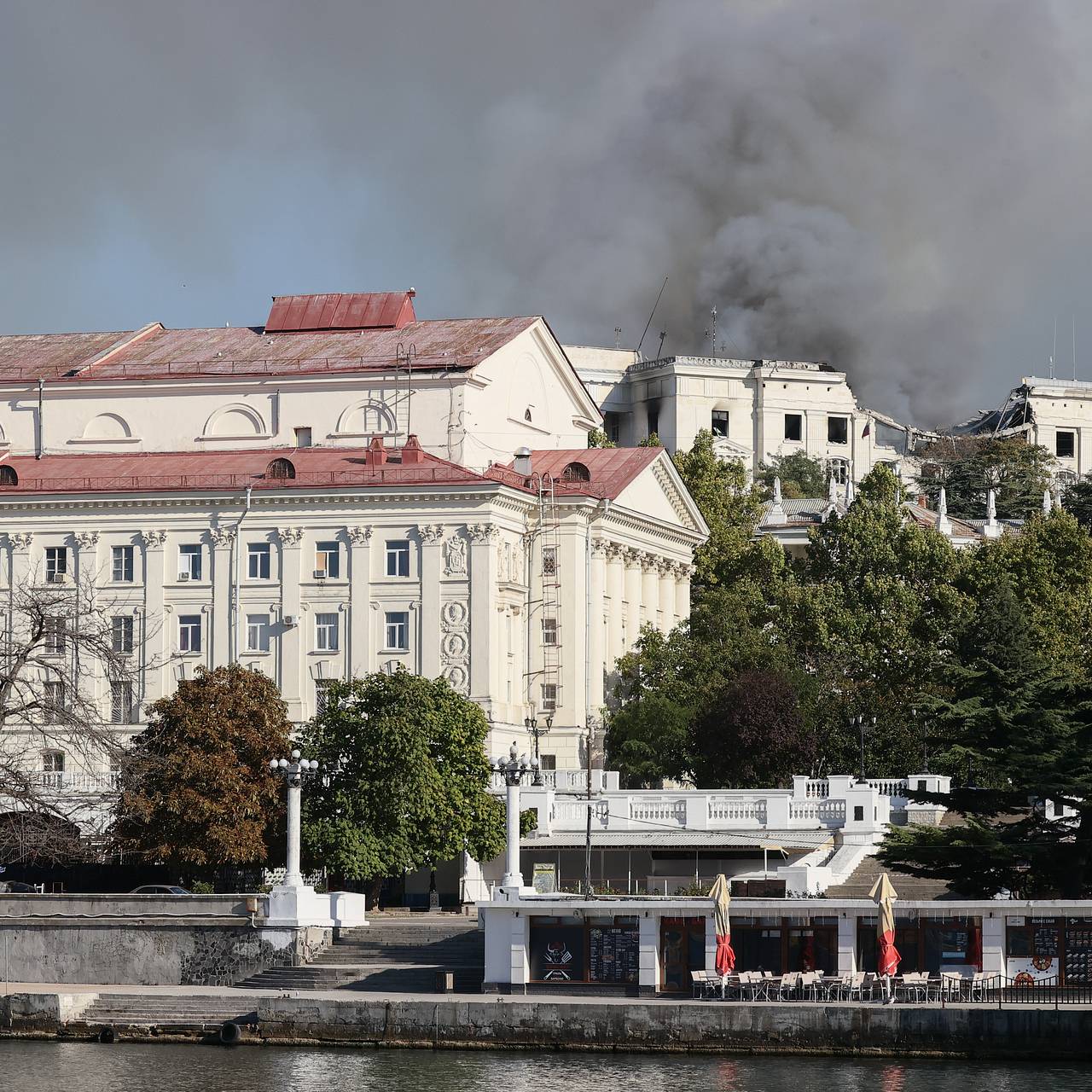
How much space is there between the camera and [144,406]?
10056cm

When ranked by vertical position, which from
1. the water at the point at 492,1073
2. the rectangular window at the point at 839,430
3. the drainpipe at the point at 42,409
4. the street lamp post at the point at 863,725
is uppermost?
the rectangular window at the point at 839,430

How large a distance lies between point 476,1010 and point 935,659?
150ft

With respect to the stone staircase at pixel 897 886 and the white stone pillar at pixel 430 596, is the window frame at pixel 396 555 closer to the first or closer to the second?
the white stone pillar at pixel 430 596

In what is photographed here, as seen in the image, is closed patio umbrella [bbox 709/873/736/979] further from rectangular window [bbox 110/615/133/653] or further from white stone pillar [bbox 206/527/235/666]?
rectangular window [bbox 110/615/133/653]

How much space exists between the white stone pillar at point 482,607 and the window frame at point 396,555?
2.41 metres

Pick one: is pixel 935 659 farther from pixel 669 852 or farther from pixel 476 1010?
pixel 476 1010

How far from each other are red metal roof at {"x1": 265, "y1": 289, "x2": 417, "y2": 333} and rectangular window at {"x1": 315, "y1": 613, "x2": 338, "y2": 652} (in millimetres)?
14544

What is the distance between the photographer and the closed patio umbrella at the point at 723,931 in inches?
2101

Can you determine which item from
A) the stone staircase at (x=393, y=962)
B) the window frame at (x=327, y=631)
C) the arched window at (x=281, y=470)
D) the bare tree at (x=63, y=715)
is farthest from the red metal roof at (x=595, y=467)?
the stone staircase at (x=393, y=962)

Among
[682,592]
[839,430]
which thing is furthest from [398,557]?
[839,430]

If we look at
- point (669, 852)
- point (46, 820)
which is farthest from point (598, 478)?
→ point (46, 820)

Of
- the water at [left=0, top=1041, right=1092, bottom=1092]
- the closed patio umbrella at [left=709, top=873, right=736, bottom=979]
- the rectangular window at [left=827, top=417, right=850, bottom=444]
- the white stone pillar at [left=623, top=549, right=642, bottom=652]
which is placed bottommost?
the water at [left=0, top=1041, right=1092, bottom=1092]

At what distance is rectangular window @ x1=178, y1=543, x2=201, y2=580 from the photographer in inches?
3720

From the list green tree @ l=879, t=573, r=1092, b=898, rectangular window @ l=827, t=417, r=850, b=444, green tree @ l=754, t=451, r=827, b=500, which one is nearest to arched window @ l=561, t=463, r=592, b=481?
green tree @ l=879, t=573, r=1092, b=898
